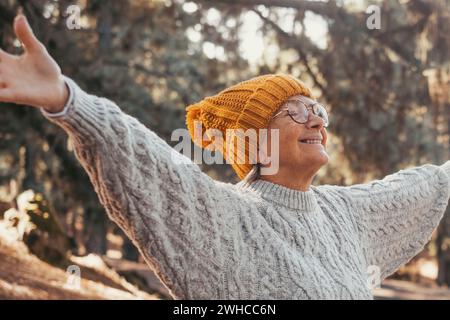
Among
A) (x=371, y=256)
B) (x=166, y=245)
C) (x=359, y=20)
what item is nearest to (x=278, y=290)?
(x=166, y=245)

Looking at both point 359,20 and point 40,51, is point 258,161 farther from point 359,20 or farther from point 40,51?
point 359,20

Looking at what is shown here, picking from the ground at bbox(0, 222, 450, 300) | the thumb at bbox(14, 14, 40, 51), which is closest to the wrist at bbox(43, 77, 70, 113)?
the thumb at bbox(14, 14, 40, 51)

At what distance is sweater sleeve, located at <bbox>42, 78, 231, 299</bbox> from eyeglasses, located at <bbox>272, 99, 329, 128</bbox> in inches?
15.5

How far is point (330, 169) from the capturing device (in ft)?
35.1

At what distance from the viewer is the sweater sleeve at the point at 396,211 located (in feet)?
8.31

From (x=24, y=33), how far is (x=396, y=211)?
1644 millimetres

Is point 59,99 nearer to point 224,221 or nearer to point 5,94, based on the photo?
point 5,94

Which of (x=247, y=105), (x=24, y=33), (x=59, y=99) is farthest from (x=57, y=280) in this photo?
(x=24, y=33)

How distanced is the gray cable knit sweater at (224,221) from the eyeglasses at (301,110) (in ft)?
0.76

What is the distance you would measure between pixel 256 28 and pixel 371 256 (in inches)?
226

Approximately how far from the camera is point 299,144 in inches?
89.6

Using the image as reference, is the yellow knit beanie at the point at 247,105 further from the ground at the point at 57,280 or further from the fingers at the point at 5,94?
the ground at the point at 57,280

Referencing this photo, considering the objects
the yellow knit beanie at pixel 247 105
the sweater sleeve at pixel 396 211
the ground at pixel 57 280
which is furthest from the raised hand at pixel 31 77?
the ground at pixel 57 280

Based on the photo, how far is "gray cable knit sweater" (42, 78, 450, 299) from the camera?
1.69m
